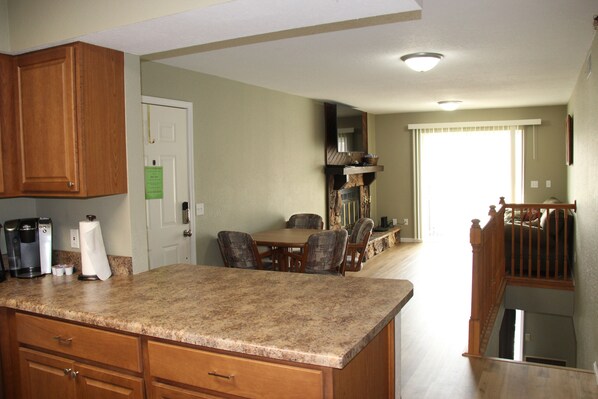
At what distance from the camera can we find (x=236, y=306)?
6.32ft

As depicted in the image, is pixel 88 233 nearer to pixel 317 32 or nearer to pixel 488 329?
pixel 317 32

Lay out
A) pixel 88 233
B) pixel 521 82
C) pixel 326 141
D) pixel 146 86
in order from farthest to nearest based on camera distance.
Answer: pixel 326 141 → pixel 521 82 → pixel 146 86 → pixel 88 233

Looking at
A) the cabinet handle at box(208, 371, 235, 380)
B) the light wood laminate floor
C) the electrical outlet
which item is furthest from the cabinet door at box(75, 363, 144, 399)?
the light wood laminate floor

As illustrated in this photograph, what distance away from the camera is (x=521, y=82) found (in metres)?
5.93

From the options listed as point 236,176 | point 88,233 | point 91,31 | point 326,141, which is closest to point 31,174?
point 88,233

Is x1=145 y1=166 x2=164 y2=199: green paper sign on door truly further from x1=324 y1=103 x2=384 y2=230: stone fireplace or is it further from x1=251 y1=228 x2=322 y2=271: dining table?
x1=324 y1=103 x2=384 y2=230: stone fireplace

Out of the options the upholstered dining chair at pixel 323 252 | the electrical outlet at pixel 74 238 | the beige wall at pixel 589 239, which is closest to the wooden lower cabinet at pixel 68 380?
the electrical outlet at pixel 74 238

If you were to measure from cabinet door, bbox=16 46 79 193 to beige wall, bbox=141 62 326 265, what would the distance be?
1.75 metres

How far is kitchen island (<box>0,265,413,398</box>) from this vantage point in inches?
60.6

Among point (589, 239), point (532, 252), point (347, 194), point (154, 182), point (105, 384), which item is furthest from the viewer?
point (347, 194)

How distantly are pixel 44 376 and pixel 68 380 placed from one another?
171mm

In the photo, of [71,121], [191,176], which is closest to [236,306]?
[71,121]

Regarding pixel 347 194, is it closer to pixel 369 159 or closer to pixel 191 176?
pixel 369 159

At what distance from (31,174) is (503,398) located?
9.90 ft
